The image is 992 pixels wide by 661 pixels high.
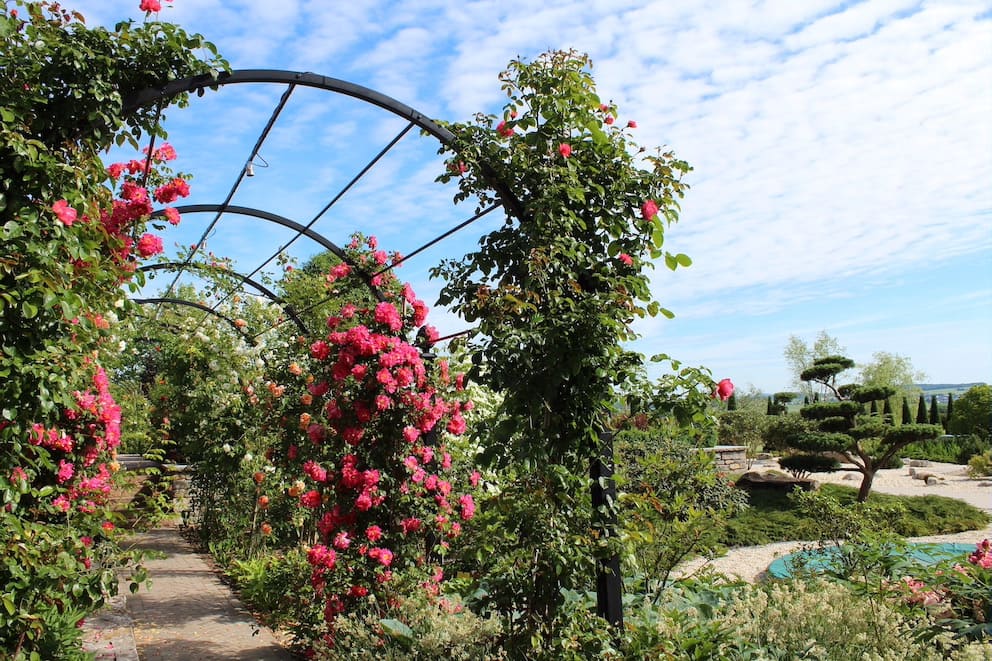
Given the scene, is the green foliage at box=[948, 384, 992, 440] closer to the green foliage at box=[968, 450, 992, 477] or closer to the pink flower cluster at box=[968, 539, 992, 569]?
the green foliage at box=[968, 450, 992, 477]

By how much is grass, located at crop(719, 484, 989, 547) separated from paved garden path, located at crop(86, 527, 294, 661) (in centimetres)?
561

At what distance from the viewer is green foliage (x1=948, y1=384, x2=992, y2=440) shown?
20453mm

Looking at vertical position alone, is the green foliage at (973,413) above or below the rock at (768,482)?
above

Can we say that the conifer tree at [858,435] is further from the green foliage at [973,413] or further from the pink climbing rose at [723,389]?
the green foliage at [973,413]

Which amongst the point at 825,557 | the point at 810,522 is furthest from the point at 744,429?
the point at 825,557

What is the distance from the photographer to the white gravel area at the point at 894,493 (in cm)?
709

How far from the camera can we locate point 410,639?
9.82 feet

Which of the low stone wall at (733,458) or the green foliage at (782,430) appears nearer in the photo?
the green foliage at (782,430)

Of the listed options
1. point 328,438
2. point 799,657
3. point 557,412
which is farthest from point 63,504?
point 799,657

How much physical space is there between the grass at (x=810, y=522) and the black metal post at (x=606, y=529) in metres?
5.91

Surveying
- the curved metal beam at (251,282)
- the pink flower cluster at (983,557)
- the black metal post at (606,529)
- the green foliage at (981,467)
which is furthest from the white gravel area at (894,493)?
the curved metal beam at (251,282)

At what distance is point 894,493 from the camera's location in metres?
12.6

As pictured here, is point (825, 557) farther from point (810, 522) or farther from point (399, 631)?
point (810, 522)

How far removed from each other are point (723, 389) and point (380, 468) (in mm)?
2348
